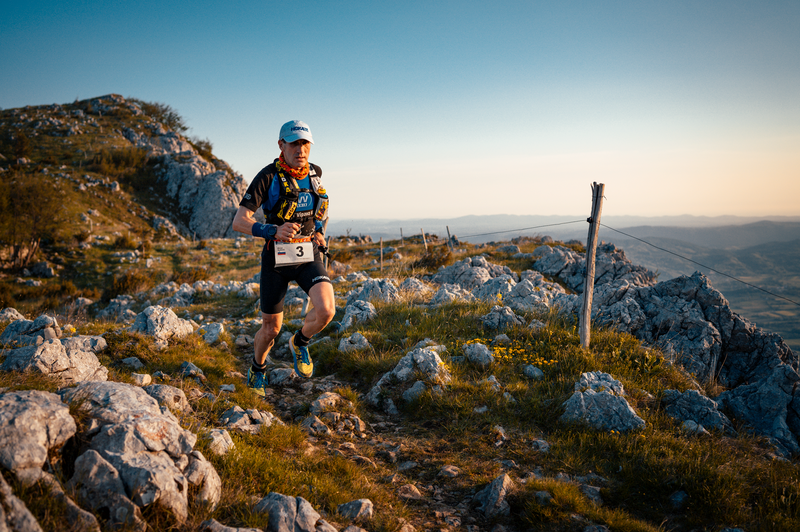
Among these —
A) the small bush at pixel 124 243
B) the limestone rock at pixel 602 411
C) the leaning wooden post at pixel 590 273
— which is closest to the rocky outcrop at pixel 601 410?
the limestone rock at pixel 602 411

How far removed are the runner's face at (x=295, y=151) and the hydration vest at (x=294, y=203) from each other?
18cm

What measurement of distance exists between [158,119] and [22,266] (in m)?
51.4

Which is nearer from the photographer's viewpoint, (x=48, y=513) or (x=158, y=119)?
(x=48, y=513)

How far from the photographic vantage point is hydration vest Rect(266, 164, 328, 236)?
4.31 meters

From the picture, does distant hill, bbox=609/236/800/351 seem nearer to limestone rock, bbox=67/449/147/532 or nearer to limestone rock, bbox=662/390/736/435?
limestone rock, bbox=662/390/736/435

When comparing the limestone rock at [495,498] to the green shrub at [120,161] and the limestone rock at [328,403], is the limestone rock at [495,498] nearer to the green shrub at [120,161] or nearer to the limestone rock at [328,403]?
the limestone rock at [328,403]

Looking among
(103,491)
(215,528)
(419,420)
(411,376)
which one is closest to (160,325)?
(411,376)

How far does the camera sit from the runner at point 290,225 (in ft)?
13.7

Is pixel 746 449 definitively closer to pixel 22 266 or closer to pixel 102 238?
pixel 22 266

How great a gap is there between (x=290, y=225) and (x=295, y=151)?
919 mm

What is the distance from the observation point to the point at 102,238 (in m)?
28.2

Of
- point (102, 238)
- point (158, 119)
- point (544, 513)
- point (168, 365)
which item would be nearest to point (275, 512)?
point (544, 513)

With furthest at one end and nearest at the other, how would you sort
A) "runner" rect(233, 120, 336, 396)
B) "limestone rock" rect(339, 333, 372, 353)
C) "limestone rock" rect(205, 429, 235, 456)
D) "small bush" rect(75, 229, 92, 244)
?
"small bush" rect(75, 229, 92, 244)
"limestone rock" rect(339, 333, 372, 353)
"runner" rect(233, 120, 336, 396)
"limestone rock" rect(205, 429, 235, 456)

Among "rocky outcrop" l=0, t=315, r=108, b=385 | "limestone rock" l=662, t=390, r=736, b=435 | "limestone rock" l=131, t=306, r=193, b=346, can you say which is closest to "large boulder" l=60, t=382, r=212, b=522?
"rocky outcrop" l=0, t=315, r=108, b=385
